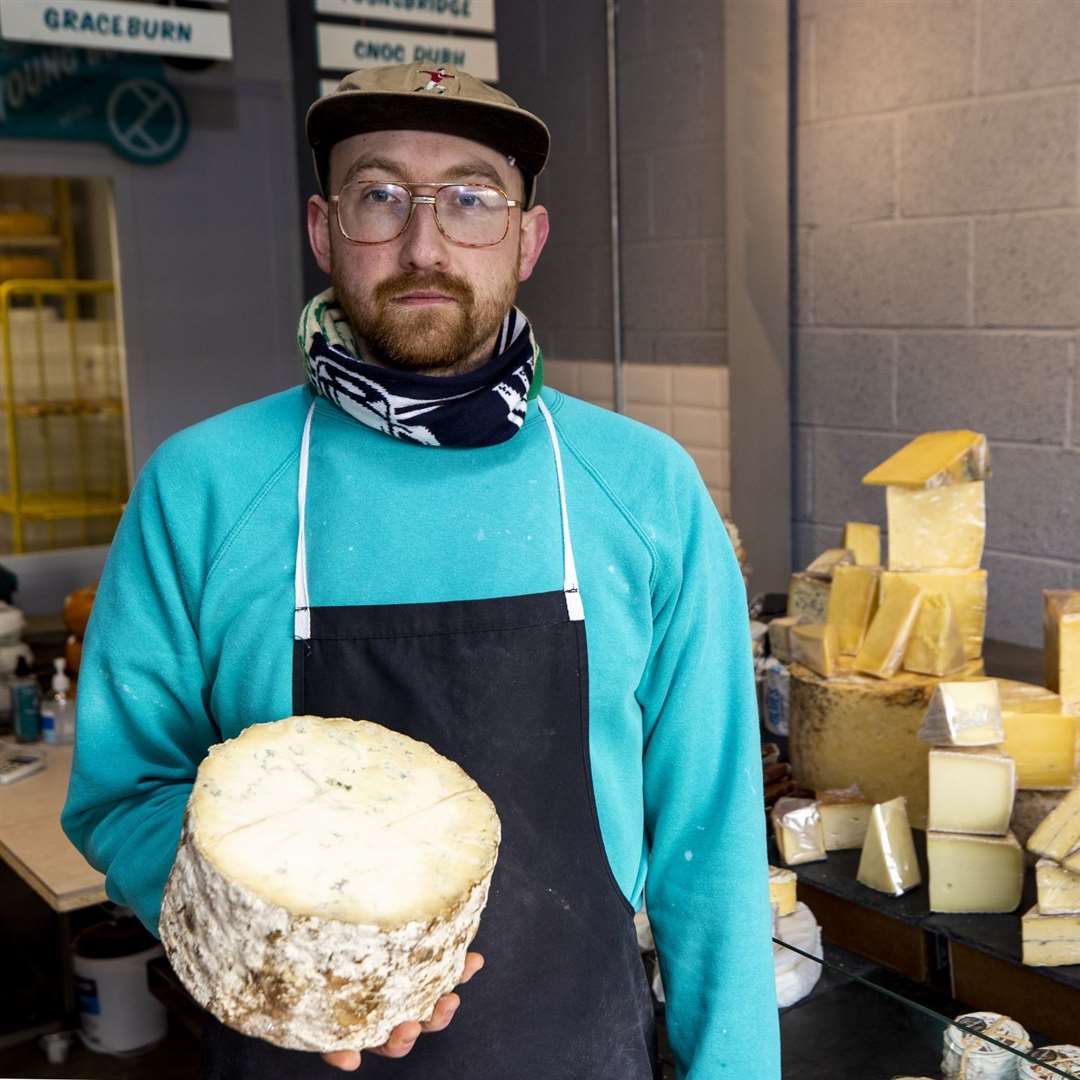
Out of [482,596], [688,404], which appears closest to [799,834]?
[482,596]

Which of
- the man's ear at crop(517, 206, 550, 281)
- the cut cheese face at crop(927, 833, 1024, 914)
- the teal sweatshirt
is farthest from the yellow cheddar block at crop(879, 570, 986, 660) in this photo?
the man's ear at crop(517, 206, 550, 281)

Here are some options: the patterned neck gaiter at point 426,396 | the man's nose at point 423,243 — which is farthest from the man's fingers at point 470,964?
the man's nose at point 423,243

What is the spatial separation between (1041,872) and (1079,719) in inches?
14.1

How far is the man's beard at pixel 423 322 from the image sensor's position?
51.1 inches

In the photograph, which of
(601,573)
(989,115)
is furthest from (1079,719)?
(989,115)

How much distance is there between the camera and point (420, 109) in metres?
1.30

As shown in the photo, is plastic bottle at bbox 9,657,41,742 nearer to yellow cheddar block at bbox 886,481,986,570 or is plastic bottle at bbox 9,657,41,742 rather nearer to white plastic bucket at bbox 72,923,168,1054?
white plastic bucket at bbox 72,923,168,1054

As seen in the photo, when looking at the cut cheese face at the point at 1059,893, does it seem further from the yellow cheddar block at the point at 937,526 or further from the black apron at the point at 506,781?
the yellow cheddar block at the point at 937,526

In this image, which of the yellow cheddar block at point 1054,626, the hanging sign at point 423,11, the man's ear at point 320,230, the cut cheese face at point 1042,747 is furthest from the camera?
the hanging sign at point 423,11

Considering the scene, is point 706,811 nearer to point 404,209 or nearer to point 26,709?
point 404,209

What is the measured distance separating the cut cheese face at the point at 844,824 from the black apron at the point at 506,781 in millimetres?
560

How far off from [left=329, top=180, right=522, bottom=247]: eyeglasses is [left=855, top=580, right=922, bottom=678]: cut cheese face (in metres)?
0.91

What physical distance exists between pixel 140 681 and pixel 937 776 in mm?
922

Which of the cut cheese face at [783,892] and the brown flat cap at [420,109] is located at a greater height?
the brown flat cap at [420,109]
